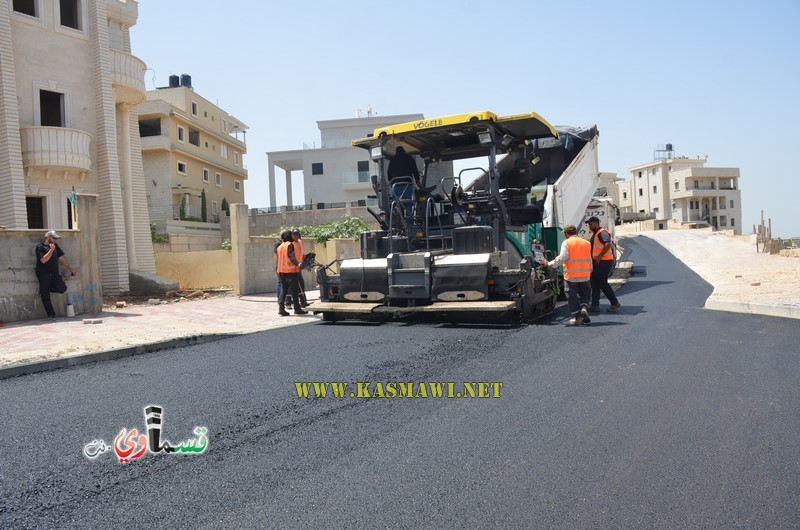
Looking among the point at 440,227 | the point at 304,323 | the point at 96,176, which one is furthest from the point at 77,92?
the point at 440,227

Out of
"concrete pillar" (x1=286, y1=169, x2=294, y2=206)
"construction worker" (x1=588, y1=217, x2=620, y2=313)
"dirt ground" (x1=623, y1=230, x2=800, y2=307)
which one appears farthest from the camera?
"concrete pillar" (x1=286, y1=169, x2=294, y2=206)

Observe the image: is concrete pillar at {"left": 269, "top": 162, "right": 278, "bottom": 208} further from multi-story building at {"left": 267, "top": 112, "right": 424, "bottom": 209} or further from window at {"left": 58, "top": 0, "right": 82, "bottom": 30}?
window at {"left": 58, "top": 0, "right": 82, "bottom": 30}

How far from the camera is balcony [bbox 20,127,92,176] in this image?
47.6ft

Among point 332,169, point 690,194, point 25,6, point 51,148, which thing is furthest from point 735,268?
point 690,194

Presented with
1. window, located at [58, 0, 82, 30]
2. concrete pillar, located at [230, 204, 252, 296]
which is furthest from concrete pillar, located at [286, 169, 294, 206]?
concrete pillar, located at [230, 204, 252, 296]

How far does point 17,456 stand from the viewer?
3596 millimetres

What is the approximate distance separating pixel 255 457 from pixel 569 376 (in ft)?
8.97

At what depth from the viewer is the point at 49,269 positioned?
10062 millimetres

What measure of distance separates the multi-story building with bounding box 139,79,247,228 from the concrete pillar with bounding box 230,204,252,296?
1547 cm

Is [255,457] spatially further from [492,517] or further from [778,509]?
[778,509]

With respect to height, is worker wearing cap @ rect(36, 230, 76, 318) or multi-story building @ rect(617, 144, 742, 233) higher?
multi-story building @ rect(617, 144, 742, 233)

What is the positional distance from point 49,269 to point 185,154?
966 inches

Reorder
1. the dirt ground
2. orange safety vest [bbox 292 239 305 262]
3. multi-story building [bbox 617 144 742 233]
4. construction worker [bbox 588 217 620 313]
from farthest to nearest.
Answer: multi-story building [bbox 617 144 742 233] < orange safety vest [bbox 292 239 305 262] < the dirt ground < construction worker [bbox 588 217 620 313]

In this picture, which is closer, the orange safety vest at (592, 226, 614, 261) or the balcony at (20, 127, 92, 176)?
the orange safety vest at (592, 226, 614, 261)
